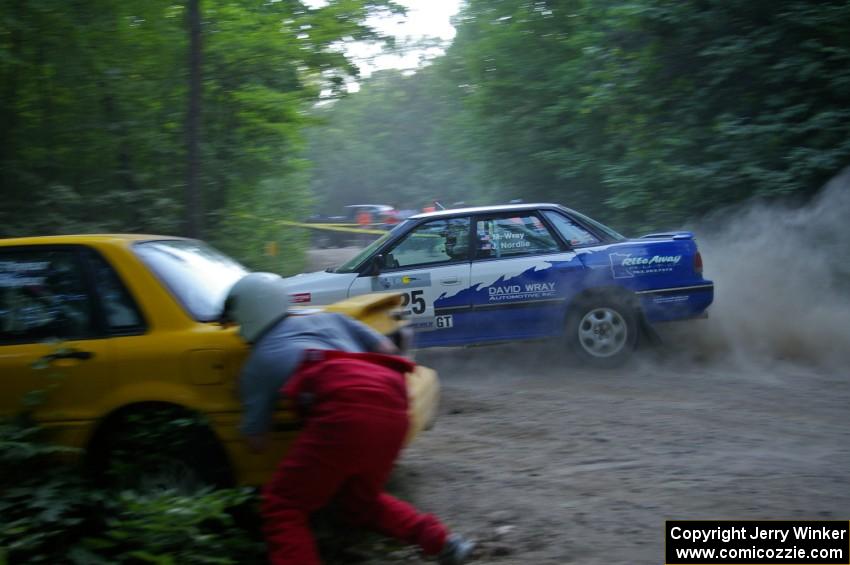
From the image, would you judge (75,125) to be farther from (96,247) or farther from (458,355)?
(96,247)

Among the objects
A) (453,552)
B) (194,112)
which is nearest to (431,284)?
(194,112)

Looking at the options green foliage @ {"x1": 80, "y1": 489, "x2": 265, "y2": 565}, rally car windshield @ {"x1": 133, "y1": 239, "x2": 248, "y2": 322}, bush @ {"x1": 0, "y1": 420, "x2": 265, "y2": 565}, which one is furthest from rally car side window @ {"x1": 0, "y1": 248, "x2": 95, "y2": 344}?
green foliage @ {"x1": 80, "y1": 489, "x2": 265, "y2": 565}

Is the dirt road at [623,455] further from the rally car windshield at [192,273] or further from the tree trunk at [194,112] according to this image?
the tree trunk at [194,112]

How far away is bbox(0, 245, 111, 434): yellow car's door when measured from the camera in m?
4.35

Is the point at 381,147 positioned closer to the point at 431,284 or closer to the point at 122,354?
the point at 431,284

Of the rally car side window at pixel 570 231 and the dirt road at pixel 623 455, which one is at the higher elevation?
the rally car side window at pixel 570 231

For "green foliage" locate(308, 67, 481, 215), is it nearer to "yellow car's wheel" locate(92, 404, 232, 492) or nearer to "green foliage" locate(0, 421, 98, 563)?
"yellow car's wheel" locate(92, 404, 232, 492)

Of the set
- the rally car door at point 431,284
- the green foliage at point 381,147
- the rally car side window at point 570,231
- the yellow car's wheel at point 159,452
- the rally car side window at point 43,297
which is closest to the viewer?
the yellow car's wheel at point 159,452

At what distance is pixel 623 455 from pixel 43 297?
3.64m

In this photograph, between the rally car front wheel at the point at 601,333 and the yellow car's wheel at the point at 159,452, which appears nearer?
the yellow car's wheel at the point at 159,452

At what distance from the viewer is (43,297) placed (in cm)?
462

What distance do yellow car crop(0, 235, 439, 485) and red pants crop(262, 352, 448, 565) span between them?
66 cm

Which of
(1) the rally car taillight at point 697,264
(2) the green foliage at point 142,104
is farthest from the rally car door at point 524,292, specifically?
(2) the green foliage at point 142,104

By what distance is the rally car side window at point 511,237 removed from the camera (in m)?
8.61
